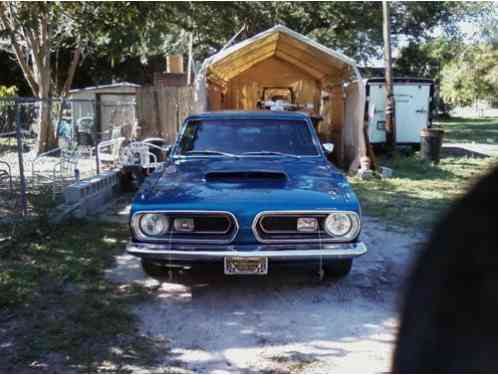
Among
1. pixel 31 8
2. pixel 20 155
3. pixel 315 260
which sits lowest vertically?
pixel 315 260

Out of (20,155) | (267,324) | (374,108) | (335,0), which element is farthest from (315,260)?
(335,0)

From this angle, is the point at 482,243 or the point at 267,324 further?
the point at 267,324

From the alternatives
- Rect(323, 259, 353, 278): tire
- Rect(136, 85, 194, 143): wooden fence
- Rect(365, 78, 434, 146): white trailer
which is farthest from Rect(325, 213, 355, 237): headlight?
Rect(365, 78, 434, 146): white trailer

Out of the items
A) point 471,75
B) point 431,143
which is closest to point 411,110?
point 431,143

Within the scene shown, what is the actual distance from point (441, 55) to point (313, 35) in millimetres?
18355

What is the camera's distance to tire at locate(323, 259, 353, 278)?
183 inches

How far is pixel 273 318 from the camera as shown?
425 centimetres

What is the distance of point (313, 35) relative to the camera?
22781 mm

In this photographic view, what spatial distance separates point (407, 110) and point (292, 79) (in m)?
3.86

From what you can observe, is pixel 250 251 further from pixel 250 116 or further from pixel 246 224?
pixel 250 116

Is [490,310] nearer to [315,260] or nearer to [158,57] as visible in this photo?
[315,260]

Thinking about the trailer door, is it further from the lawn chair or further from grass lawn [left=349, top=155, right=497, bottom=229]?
the lawn chair

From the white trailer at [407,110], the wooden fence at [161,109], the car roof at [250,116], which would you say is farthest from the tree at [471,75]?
the car roof at [250,116]

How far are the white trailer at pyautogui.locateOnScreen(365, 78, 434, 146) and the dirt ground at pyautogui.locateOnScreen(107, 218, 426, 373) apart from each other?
10298mm
